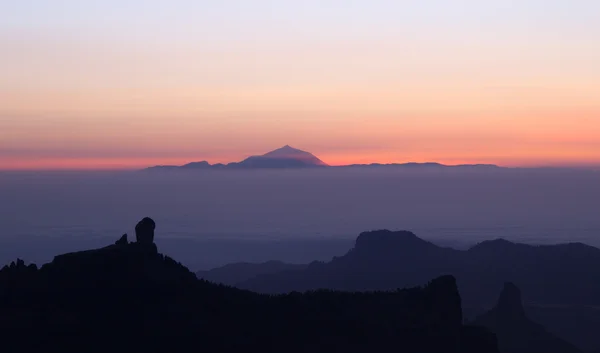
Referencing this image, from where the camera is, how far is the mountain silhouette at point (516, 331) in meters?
77.8

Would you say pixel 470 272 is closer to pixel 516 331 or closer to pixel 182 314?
pixel 516 331

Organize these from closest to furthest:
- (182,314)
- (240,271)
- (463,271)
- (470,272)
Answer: (182,314) < (463,271) < (470,272) < (240,271)

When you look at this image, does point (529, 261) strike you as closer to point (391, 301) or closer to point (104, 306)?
point (391, 301)

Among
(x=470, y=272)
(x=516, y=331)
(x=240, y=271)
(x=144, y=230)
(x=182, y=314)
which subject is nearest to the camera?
(x=182, y=314)

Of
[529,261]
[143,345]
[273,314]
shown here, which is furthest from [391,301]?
[529,261]

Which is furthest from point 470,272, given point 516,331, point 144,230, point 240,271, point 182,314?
point 182,314

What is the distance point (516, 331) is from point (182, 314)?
4448cm

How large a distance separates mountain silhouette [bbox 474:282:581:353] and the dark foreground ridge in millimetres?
28056

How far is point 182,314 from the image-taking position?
45.6 m

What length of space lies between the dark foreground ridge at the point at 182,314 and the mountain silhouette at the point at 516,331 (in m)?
28.1

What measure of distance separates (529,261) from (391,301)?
91.3 metres

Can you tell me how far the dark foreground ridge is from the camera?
4291 centimetres

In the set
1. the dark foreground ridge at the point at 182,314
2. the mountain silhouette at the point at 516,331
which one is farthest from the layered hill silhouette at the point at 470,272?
the dark foreground ridge at the point at 182,314

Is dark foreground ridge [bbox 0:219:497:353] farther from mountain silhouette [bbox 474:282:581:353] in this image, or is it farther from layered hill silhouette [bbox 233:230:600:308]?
layered hill silhouette [bbox 233:230:600:308]
